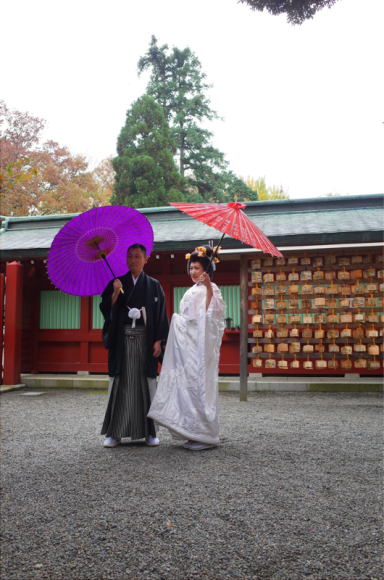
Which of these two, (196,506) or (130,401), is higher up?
(130,401)

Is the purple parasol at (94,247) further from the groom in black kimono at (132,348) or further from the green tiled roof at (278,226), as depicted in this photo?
the green tiled roof at (278,226)

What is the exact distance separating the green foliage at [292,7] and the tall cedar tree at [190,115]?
19.6 meters

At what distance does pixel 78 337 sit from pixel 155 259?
2169 mm

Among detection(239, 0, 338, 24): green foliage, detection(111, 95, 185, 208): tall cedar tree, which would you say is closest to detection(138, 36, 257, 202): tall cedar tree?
detection(111, 95, 185, 208): tall cedar tree

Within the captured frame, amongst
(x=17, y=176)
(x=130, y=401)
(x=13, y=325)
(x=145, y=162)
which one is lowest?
(x=130, y=401)

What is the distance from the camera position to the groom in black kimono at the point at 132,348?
13.1ft

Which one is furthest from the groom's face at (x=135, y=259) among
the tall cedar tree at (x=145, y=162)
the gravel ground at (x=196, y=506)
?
the tall cedar tree at (x=145, y=162)

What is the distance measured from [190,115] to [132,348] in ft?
76.1

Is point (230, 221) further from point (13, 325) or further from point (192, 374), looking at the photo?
point (13, 325)

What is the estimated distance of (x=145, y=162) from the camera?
19766mm

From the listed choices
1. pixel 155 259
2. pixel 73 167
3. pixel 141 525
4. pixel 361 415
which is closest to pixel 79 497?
pixel 141 525

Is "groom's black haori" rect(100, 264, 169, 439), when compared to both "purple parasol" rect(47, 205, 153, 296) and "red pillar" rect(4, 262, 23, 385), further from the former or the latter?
"red pillar" rect(4, 262, 23, 385)

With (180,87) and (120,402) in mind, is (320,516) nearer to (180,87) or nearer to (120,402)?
(120,402)

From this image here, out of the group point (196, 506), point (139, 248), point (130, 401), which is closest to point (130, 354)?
point (130, 401)
